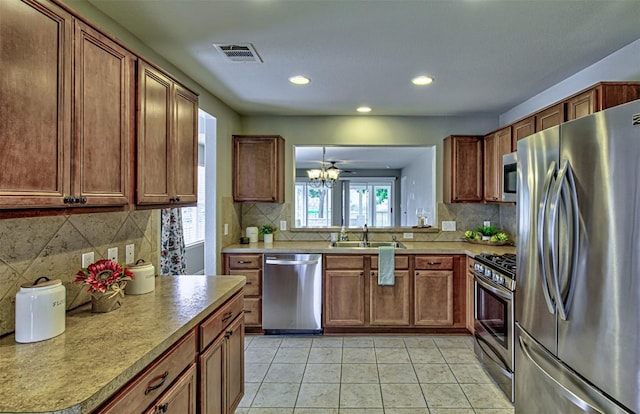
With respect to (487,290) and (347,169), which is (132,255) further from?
(347,169)

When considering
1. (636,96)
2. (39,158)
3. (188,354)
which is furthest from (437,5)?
(188,354)

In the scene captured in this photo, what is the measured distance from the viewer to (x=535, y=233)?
197cm

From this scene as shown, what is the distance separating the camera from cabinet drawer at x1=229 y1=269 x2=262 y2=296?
382 centimetres

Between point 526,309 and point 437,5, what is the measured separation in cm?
179

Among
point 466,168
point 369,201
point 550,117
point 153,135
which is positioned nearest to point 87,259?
point 153,135

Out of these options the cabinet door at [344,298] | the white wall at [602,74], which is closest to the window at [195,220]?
the cabinet door at [344,298]

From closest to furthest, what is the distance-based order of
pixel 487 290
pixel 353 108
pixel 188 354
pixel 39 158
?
pixel 39 158, pixel 188 354, pixel 487 290, pixel 353 108

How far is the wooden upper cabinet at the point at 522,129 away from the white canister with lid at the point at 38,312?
3.38 meters

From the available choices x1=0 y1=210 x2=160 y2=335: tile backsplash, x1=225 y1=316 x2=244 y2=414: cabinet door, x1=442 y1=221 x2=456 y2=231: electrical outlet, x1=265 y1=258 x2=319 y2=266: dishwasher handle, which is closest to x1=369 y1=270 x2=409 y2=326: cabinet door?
x1=265 y1=258 x2=319 y2=266: dishwasher handle

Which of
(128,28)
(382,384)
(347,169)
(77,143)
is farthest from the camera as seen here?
(347,169)

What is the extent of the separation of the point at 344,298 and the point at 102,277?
8.36ft

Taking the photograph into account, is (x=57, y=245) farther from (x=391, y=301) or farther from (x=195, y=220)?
(x=195, y=220)

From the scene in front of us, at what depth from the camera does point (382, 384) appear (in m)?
2.80

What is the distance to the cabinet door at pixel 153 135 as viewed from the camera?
186cm
